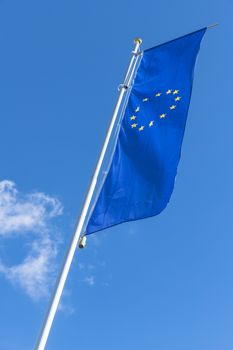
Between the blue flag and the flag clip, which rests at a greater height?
the blue flag

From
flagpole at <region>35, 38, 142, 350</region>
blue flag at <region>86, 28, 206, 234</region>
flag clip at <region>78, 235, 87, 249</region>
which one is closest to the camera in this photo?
flagpole at <region>35, 38, 142, 350</region>

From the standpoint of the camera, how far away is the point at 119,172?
1008 centimetres

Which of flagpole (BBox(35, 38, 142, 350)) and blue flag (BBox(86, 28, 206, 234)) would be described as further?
blue flag (BBox(86, 28, 206, 234))

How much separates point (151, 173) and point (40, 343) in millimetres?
4282

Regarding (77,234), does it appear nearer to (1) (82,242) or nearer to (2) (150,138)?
(1) (82,242)

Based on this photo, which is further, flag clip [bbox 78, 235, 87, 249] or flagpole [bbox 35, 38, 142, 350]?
flag clip [bbox 78, 235, 87, 249]

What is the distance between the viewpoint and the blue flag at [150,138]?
952 cm

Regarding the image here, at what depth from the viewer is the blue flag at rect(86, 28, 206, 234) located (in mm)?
9516

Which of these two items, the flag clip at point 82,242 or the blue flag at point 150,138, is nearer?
the flag clip at point 82,242

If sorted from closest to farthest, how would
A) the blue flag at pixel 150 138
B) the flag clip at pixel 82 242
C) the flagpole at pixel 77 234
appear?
1. the flagpole at pixel 77 234
2. the flag clip at pixel 82 242
3. the blue flag at pixel 150 138

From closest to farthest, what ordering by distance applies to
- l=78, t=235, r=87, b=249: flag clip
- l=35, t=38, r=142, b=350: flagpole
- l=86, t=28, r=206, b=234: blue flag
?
l=35, t=38, r=142, b=350: flagpole → l=78, t=235, r=87, b=249: flag clip → l=86, t=28, r=206, b=234: blue flag

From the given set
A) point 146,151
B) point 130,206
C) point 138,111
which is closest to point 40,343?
point 130,206

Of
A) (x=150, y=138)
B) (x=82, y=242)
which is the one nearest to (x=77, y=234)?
(x=82, y=242)

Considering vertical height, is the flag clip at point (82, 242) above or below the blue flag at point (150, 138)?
below
